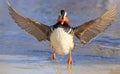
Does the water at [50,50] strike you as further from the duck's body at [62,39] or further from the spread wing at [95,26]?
the spread wing at [95,26]

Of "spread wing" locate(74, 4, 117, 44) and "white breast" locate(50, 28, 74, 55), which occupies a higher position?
"spread wing" locate(74, 4, 117, 44)

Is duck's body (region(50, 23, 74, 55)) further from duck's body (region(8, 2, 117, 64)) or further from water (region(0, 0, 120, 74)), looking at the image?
water (region(0, 0, 120, 74))

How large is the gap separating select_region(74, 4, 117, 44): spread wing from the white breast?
24cm

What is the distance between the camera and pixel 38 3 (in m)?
13.5

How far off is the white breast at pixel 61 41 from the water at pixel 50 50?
0.21 metres

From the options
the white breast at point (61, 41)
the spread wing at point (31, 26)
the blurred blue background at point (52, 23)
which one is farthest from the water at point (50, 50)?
the spread wing at point (31, 26)

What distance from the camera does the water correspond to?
8.31 metres

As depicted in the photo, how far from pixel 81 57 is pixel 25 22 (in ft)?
3.42

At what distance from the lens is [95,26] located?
8547 mm

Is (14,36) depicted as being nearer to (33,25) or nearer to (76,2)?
(33,25)

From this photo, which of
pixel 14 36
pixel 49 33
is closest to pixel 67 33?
pixel 49 33

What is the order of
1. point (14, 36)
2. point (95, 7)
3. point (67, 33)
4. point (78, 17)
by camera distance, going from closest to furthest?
point (67, 33), point (14, 36), point (78, 17), point (95, 7)

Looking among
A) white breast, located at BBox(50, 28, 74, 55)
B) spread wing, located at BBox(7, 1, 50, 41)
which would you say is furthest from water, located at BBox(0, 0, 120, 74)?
spread wing, located at BBox(7, 1, 50, 41)

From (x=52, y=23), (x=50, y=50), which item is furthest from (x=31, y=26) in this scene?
(x=52, y=23)
